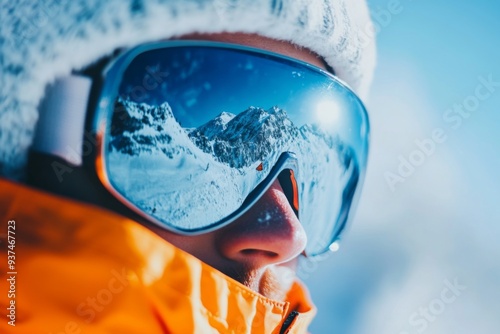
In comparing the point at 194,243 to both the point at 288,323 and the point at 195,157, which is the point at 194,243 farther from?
the point at 288,323

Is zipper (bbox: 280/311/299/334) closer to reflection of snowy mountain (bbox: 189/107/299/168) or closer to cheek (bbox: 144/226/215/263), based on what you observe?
cheek (bbox: 144/226/215/263)

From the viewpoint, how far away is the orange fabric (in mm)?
621

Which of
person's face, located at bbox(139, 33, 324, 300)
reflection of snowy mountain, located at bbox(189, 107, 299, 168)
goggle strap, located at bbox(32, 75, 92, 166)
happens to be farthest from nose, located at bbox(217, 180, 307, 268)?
goggle strap, located at bbox(32, 75, 92, 166)

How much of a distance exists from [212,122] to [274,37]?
0.25 meters

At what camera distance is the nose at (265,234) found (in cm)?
84

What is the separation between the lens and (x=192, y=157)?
0.74 m

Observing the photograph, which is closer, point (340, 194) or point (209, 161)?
point (209, 161)

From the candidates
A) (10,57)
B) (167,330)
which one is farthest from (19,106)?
(167,330)

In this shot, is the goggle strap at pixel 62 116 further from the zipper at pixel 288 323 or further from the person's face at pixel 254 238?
the zipper at pixel 288 323

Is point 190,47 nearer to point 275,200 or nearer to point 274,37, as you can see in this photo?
point 274,37

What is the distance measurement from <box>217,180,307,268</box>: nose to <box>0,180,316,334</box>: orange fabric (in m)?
0.15

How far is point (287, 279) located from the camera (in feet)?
3.89

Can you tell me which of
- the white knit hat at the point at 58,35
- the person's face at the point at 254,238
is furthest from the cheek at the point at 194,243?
the white knit hat at the point at 58,35

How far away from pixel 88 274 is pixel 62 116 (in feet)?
0.81
